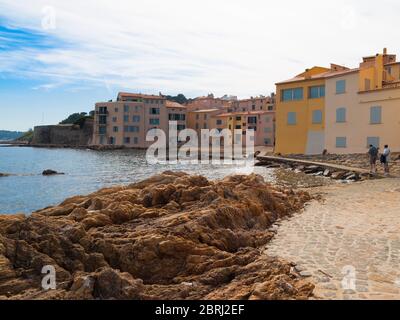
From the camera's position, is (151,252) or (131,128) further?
(131,128)

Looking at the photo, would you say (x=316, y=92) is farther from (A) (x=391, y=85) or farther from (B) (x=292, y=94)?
(A) (x=391, y=85)

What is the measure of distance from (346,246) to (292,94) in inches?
1704

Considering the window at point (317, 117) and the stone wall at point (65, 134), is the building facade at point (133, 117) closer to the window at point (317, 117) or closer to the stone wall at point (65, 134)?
the stone wall at point (65, 134)

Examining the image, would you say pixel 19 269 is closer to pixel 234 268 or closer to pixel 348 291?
pixel 234 268

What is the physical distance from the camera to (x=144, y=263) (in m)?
8.49

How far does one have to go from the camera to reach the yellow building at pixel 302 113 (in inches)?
1882

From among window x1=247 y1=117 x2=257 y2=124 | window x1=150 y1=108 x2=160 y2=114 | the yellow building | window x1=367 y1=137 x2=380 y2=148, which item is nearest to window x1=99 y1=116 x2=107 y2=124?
window x1=150 y1=108 x2=160 y2=114

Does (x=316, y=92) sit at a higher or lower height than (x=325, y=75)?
lower

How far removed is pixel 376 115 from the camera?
133 ft

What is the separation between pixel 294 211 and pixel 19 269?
33.3ft

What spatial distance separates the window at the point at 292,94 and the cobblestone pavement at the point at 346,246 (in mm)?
34835

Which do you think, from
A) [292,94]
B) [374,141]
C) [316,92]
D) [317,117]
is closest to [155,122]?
[292,94]

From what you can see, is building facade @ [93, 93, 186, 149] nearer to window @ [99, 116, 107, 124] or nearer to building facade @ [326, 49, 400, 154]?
window @ [99, 116, 107, 124]

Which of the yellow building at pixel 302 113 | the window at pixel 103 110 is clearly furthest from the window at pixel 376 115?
the window at pixel 103 110
